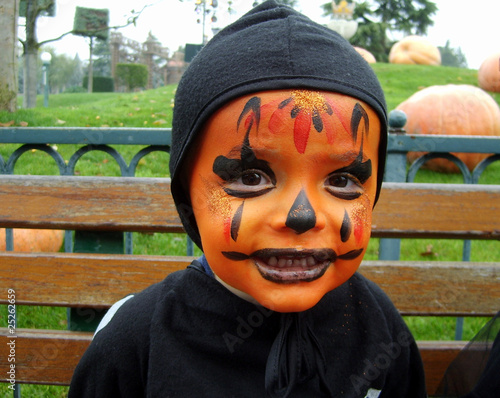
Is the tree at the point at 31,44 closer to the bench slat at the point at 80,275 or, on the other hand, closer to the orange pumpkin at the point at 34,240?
the orange pumpkin at the point at 34,240

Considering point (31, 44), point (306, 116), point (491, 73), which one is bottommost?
point (31, 44)

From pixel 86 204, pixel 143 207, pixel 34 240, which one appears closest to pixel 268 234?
pixel 143 207

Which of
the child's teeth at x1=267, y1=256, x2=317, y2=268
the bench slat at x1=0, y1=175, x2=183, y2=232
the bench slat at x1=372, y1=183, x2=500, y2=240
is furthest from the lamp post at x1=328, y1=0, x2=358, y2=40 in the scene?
the child's teeth at x1=267, y1=256, x2=317, y2=268

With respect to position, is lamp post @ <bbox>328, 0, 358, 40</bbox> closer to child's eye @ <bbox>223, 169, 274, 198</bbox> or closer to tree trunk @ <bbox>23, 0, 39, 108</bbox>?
tree trunk @ <bbox>23, 0, 39, 108</bbox>

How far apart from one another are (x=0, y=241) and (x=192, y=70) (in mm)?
2440

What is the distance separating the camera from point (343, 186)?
121cm

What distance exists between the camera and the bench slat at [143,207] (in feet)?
6.18

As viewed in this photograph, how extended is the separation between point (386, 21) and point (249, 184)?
28.6 m

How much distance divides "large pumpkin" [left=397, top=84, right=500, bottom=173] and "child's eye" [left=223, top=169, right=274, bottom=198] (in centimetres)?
463

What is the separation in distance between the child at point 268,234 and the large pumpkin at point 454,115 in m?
4.39

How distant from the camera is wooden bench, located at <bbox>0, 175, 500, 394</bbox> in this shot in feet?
6.19

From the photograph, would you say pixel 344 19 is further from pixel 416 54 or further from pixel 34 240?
pixel 34 240

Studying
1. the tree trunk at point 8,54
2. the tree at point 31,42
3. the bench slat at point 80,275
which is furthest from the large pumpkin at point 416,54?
the bench slat at point 80,275

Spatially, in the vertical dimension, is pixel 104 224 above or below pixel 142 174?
above
